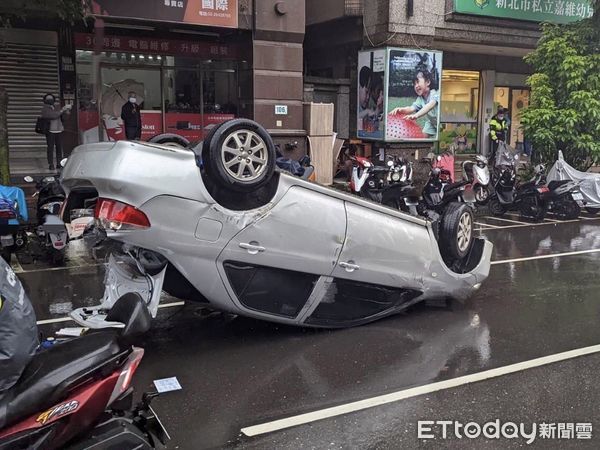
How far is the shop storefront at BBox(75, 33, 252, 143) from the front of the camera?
16.0 m

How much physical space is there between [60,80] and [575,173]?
Answer: 41.3 feet

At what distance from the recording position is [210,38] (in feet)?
55.8

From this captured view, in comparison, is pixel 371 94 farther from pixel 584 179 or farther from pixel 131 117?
pixel 131 117

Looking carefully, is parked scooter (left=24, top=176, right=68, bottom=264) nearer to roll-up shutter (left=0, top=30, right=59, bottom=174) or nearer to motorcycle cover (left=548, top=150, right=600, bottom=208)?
roll-up shutter (left=0, top=30, right=59, bottom=174)

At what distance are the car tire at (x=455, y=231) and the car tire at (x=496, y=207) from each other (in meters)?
7.45

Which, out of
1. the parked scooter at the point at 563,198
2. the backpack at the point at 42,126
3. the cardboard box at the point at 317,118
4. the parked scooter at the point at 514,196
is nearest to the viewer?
the parked scooter at the point at 563,198

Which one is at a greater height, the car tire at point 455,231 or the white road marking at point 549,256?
the car tire at point 455,231

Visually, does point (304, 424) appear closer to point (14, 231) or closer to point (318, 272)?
point (318, 272)

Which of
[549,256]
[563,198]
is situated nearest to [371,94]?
[563,198]

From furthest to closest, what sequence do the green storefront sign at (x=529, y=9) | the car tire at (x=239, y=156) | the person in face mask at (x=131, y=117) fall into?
the green storefront sign at (x=529, y=9), the person in face mask at (x=131, y=117), the car tire at (x=239, y=156)

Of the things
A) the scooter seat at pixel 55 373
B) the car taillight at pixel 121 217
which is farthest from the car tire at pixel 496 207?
the scooter seat at pixel 55 373

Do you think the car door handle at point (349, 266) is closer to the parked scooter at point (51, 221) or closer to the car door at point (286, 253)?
the car door at point (286, 253)

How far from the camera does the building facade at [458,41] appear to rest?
15.9 m

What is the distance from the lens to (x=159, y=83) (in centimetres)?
1698
